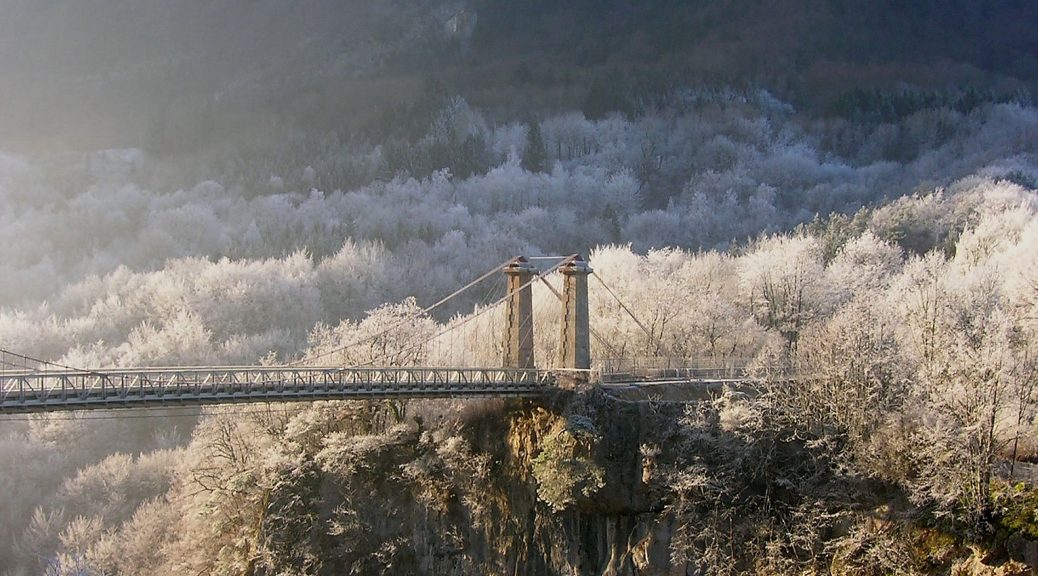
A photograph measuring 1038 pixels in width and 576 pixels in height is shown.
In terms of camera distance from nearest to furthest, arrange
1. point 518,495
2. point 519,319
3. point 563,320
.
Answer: point 518,495 → point 563,320 → point 519,319

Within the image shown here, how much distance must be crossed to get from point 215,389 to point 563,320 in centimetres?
1823

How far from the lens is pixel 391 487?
53438 millimetres

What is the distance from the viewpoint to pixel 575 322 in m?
51.2

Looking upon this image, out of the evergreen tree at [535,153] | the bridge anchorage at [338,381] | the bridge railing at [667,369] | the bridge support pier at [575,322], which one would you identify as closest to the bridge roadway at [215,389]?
the bridge anchorage at [338,381]

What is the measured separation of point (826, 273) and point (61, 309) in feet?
291

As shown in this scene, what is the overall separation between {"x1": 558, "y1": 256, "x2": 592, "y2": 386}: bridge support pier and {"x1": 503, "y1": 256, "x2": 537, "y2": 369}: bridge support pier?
2.35 meters

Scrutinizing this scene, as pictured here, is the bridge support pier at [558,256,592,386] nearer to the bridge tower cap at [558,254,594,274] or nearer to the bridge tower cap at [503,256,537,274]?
the bridge tower cap at [558,254,594,274]

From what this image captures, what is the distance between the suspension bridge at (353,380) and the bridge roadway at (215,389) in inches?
1.5

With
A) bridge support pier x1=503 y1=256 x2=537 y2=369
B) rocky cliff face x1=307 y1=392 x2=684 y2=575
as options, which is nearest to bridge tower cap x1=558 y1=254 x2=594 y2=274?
bridge support pier x1=503 y1=256 x2=537 y2=369

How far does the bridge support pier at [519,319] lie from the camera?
5344 centimetres

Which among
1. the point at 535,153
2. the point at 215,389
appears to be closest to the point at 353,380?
the point at 215,389

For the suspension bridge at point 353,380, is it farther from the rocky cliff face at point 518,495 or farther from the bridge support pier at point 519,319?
the rocky cliff face at point 518,495

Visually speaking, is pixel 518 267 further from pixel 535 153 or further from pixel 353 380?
pixel 535 153

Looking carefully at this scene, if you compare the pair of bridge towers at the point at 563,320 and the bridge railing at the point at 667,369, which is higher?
the pair of bridge towers at the point at 563,320
